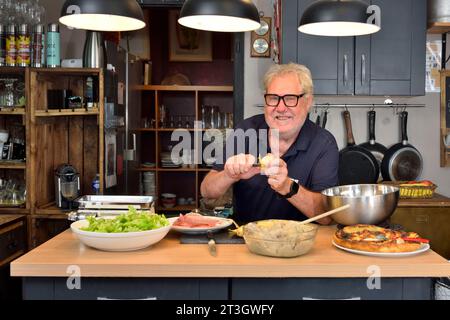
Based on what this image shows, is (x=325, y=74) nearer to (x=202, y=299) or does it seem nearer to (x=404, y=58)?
(x=404, y=58)

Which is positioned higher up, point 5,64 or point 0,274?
point 5,64

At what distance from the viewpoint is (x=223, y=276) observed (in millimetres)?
1758

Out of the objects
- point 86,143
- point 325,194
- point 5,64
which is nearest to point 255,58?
point 86,143

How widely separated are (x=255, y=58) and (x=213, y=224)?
7.59 ft

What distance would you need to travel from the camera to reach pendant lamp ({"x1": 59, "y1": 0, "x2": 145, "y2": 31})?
7.29 ft

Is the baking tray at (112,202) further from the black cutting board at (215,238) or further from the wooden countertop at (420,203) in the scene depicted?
the wooden countertop at (420,203)

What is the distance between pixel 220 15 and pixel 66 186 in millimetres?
2055

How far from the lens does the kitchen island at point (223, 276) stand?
1.75 m

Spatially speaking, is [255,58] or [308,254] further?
[255,58]

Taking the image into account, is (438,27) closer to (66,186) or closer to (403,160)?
(403,160)

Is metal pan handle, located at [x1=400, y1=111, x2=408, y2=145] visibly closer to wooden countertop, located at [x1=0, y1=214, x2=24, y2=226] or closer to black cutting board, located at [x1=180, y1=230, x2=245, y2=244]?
black cutting board, located at [x1=180, y1=230, x2=245, y2=244]

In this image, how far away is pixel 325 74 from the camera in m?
3.88

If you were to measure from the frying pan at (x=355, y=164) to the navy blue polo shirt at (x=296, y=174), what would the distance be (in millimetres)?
1376

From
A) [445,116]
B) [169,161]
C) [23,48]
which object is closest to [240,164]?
[23,48]
